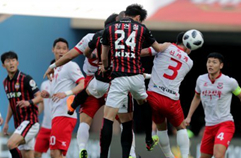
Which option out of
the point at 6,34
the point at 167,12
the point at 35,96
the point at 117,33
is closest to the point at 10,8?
the point at 6,34

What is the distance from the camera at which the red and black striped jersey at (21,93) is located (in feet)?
37.0

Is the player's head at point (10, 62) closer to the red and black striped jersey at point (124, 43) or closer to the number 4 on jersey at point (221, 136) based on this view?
the red and black striped jersey at point (124, 43)

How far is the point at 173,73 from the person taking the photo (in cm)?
986

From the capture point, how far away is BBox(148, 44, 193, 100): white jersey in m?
9.82

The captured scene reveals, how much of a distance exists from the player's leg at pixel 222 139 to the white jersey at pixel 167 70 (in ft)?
5.24

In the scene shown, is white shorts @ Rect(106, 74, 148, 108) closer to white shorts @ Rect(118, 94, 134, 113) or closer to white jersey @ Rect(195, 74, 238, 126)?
white shorts @ Rect(118, 94, 134, 113)

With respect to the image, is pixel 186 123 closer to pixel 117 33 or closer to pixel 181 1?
pixel 117 33

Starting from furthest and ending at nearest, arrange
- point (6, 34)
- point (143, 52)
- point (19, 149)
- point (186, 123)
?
point (6, 34), point (19, 149), point (186, 123), point (143, 52)

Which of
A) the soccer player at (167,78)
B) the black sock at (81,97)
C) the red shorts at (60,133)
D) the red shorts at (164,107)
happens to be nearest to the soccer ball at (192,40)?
the soccer player at (167,78)

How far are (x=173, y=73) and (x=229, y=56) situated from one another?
11.5 m

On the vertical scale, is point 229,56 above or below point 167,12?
A: below

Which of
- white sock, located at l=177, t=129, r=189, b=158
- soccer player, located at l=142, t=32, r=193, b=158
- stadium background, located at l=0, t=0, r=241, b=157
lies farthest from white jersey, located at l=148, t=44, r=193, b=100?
stadium background, located at l=0, t=0, r=241, b=157

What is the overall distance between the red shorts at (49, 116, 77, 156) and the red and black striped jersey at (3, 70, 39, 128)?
66 cm

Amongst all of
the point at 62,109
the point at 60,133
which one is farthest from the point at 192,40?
the point at 60,133
